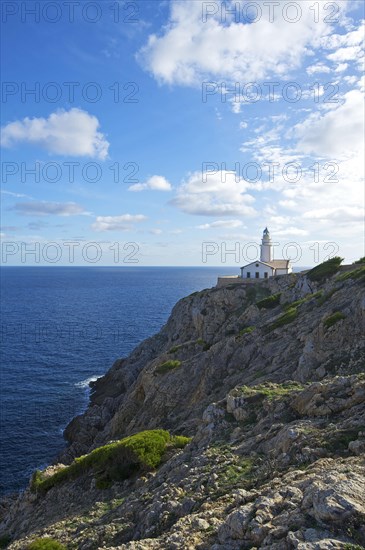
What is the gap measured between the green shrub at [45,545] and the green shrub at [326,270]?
38955mm

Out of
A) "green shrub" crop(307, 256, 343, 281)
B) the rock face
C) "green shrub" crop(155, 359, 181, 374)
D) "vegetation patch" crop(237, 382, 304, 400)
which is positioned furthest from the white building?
"vegetation patch" crop(237, 382, 304, 400)

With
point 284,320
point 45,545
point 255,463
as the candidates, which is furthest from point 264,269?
point 45,545


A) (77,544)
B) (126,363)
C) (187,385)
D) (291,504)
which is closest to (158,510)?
(77,544)

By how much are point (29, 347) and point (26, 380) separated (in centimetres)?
2073

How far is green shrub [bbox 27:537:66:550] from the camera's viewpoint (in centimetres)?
1432

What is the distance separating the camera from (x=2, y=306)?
143875 millimetres

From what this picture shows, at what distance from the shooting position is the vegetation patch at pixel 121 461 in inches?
755

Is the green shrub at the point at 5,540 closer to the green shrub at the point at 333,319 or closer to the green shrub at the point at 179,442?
the green shrub at the point at 179,442

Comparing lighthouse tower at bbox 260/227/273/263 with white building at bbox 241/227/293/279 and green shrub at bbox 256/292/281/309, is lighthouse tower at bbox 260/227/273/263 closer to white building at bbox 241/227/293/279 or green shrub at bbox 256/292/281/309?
white building at bbox 241/227/293/279

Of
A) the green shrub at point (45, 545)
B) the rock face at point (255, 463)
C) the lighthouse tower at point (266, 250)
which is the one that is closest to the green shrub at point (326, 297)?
the rock face at point (255, 463)

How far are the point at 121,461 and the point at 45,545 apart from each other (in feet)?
19.0

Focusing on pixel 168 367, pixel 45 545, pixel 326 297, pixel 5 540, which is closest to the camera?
pixel 45 545

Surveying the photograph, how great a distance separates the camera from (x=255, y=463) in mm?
13758

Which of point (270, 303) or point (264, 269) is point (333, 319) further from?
point (264, 269)
